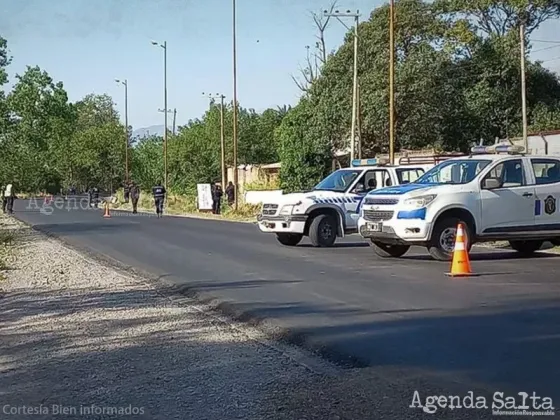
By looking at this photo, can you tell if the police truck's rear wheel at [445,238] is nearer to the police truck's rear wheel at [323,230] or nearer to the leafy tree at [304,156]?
the police truck's rear wheel at [323,230]

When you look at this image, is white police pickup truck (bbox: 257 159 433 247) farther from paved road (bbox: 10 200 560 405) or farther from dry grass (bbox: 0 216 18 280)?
dry grass (bbox: 0 216 18 280)

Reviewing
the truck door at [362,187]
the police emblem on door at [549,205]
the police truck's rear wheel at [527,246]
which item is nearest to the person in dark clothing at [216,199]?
the truck door at [362,187]

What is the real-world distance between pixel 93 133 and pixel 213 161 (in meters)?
27.5

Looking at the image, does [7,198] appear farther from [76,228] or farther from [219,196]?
[76,228]

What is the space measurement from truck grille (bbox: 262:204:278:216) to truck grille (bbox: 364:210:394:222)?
4244mm

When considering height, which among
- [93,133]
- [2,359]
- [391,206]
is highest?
[93,133]

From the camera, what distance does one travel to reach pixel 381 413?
6.14 m

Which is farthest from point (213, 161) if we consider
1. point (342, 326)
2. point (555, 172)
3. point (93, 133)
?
point (342, 326)

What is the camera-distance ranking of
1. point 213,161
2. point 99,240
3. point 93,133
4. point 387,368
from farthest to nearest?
point 93,133 → point 213,161 → point 99,240 → point 387,368

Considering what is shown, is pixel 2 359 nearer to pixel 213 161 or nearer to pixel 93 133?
pixel 213 161

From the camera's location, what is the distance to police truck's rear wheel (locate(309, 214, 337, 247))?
20359 millimetres

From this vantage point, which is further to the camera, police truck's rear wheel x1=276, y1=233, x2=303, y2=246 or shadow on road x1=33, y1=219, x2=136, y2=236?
shadow on road x1=33, y1=219, x2=136, y2=236

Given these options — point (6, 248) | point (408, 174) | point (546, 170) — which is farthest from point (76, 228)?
point (546, 170)

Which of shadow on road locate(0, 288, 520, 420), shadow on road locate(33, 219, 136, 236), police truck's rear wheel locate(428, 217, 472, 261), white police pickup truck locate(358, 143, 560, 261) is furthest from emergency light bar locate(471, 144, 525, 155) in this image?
shadow on road locate(33, 219, 136, 236)
